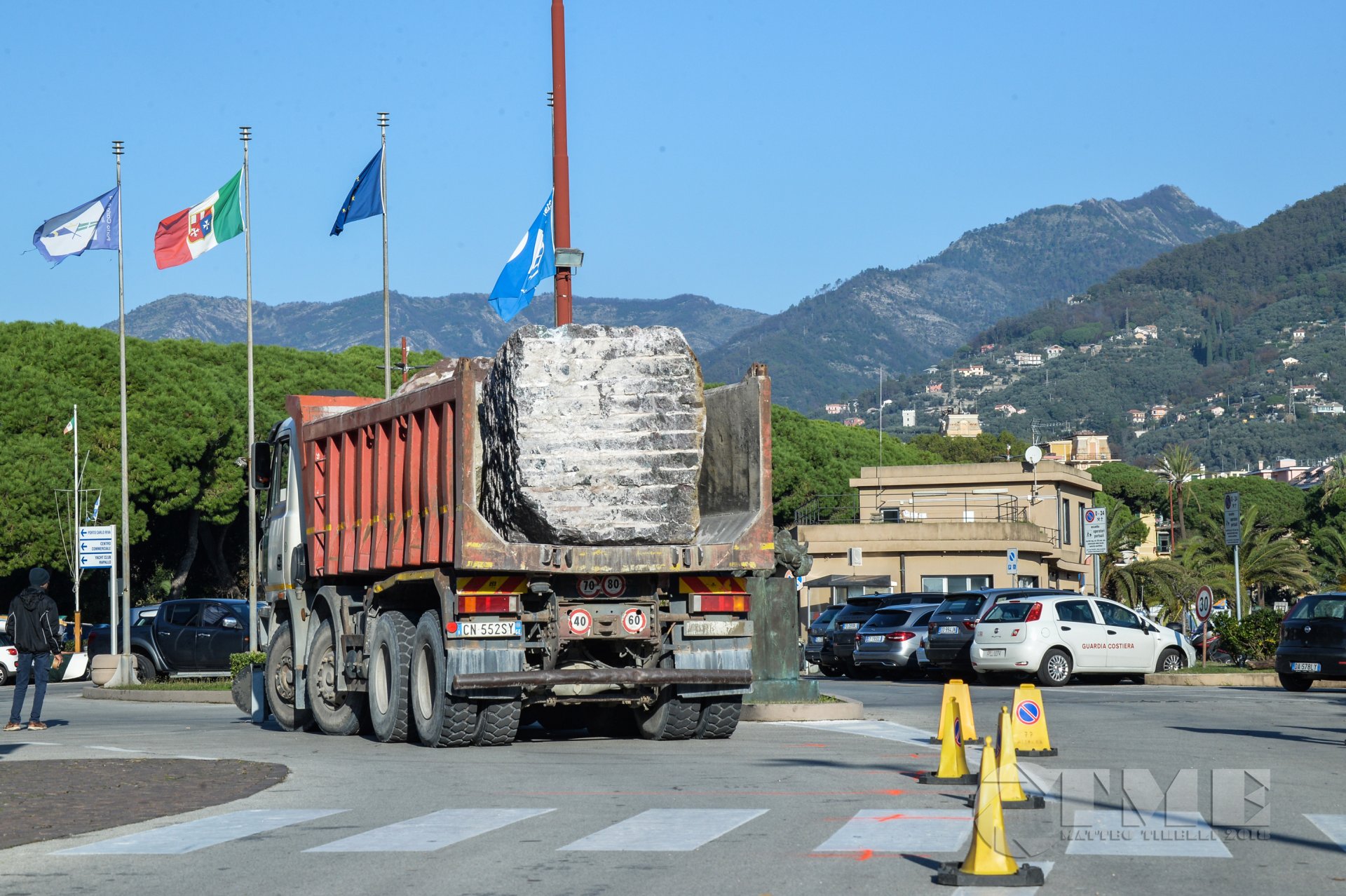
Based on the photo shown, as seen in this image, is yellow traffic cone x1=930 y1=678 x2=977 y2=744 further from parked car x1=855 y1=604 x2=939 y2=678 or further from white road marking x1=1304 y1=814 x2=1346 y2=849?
parked car x1=855 y1=604 x2=939 y2=678

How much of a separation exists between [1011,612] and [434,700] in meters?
13.7

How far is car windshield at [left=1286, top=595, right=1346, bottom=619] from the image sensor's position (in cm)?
2422

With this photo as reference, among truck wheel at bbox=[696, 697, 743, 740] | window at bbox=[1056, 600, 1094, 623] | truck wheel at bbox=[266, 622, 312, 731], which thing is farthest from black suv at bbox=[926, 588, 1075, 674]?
truck wheel at bbox=[266, 622, 312, 731]

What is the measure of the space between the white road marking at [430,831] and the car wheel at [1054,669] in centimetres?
1719

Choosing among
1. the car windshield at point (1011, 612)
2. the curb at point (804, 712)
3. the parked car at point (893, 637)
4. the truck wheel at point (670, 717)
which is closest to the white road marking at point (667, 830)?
the truck wheel at point (670, 717)

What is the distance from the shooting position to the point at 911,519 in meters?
61.9

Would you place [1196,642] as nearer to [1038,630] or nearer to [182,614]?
[1038,630]

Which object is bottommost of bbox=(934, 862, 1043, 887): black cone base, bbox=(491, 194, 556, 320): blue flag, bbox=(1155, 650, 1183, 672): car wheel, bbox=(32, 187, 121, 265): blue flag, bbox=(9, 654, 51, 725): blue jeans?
bbox=(1155, 650, 1183, 672): car wheel

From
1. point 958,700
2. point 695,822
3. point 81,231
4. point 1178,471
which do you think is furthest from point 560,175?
point 1178,471

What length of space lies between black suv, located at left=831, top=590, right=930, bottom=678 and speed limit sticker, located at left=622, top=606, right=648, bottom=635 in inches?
651

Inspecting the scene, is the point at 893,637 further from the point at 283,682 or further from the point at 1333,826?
the point at 1333,826

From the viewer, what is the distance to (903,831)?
920cm

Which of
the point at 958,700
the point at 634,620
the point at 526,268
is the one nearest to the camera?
the point at 958,700

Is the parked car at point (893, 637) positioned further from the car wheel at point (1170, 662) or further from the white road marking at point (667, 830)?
the white road marking at point (667, 830)
